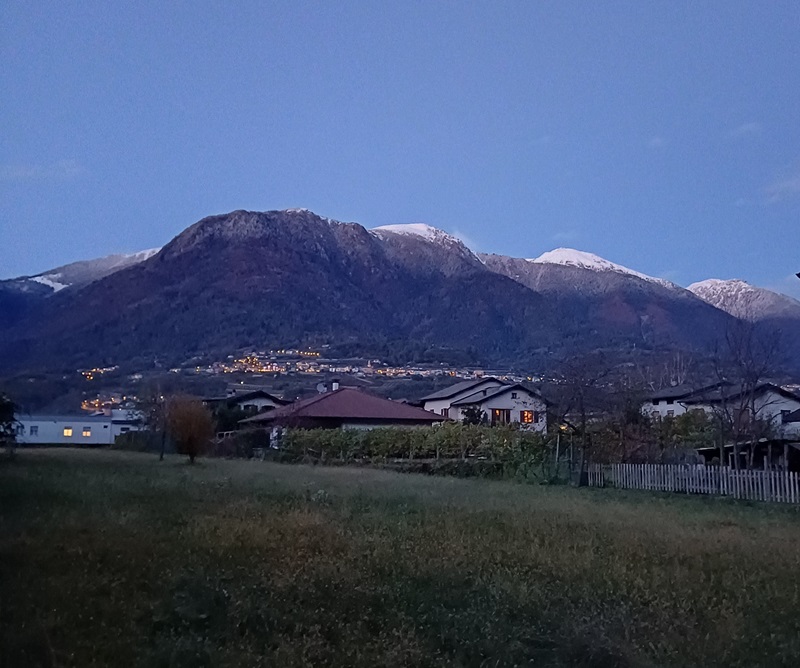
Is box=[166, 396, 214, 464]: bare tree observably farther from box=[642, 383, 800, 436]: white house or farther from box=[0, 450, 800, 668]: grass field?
box=[0, 450, 800, 668]: grass field

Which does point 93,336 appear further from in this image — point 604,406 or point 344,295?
point 604,406

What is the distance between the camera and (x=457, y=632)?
21.5 ft

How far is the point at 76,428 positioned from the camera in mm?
63688

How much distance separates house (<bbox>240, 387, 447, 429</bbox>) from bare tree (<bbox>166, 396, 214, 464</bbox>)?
1211 cm

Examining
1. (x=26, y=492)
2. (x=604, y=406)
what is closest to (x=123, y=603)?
(x=26, y=492)

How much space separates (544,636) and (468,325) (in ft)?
538

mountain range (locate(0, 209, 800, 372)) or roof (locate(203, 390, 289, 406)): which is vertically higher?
mountain range (locate(0, 209, 800, 372))

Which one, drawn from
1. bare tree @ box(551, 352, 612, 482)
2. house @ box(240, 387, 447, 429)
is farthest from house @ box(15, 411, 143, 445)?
bare tree @ box(551, 352, 612, 482)

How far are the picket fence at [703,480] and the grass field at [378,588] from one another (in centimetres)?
546

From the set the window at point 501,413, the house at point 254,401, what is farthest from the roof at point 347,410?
the house at point 254,401

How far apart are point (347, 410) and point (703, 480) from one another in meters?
31.4

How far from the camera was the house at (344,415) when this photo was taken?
159ft

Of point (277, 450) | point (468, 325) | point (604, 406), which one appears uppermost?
point (468, 325)

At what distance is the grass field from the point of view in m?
5.98
